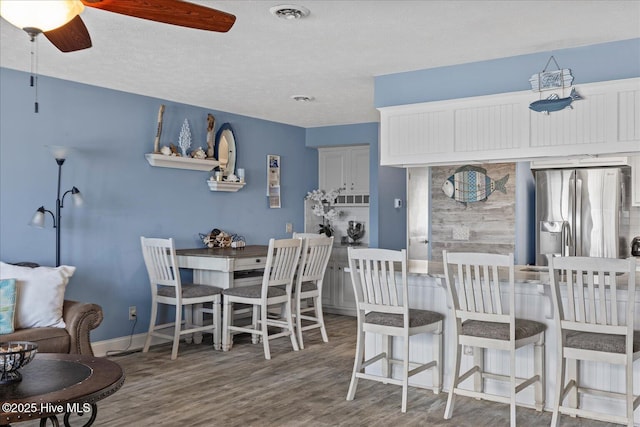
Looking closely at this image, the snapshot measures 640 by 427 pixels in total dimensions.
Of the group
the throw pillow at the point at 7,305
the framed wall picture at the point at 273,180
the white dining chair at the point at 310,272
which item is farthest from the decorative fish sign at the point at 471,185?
the throw pillow at the point at 7,305

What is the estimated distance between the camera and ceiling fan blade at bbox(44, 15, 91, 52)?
2420 mm

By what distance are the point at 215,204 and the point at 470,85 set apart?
308 cm

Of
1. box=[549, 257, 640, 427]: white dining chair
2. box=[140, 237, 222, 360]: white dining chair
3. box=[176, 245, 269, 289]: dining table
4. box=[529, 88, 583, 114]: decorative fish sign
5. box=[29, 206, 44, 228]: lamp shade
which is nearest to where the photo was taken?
box=[549, 257, 640, 427]: white dining chair

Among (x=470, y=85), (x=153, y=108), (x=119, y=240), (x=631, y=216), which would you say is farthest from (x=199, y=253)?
(x=631, y=216)

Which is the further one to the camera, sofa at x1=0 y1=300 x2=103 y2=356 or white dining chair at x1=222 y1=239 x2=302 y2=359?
white dining chair at x1=222 y1=239 x2=302 y2=359

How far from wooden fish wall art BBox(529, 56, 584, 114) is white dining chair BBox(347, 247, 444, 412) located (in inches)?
54.3

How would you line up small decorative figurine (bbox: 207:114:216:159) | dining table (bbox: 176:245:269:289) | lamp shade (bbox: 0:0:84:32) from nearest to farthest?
1. lamp shade (bbox: 0:0:84:32)
2. dining table (bbox: 176:245:269:289)
3. small decorative figurine (bbox: 207:114:216:159)

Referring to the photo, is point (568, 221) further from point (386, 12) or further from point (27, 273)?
point (27, 273)

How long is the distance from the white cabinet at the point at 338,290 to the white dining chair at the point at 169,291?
2093 millimetres

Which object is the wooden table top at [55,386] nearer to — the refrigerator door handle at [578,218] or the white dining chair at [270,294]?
the white dining chair at [270,294]

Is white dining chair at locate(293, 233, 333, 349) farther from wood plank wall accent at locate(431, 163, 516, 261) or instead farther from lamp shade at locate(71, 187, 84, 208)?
wood plank wall accent at locate(431, 163, 516, 261)

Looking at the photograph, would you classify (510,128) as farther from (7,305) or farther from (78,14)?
(7,305)

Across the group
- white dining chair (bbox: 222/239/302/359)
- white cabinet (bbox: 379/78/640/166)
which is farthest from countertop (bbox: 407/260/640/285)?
white dining chair (bbox: 222/239/302/359)

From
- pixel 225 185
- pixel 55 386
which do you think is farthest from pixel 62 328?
pixel 225 185
